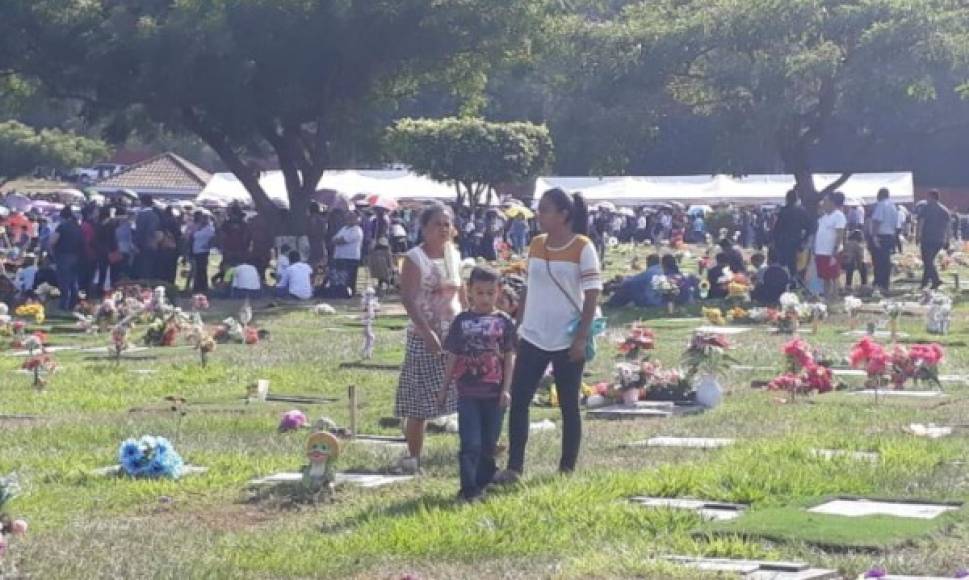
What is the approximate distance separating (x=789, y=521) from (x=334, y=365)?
10604 millimetres

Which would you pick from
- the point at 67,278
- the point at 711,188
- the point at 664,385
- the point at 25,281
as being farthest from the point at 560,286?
the point at 711,188

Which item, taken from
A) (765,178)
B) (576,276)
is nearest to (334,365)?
(576,276)

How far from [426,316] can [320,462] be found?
1234 mm

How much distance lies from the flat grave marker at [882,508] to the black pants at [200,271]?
25065 millimetres

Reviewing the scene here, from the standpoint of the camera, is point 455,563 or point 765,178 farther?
point 765,178

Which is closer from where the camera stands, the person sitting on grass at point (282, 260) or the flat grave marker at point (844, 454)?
the flat grave marker at point (844, 454)

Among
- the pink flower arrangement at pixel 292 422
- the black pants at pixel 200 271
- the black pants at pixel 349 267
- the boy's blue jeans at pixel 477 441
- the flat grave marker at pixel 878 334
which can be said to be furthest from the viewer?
the black pants at pixel 200 271

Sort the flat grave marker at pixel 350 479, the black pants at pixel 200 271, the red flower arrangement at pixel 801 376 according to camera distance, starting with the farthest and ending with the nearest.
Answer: the black pants at pixel 200 271 < the red flower arrangement at pixel 801 376 < the flat grave marker at pixel 350 479

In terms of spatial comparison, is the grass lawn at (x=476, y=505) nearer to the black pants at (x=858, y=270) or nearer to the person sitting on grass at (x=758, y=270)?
the person sitting on grass at (x=758, y=270)

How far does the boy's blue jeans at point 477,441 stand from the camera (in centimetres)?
1046

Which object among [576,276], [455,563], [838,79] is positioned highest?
[838,79]

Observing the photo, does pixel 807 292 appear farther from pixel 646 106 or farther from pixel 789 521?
pixel 789 521

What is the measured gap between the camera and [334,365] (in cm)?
1958

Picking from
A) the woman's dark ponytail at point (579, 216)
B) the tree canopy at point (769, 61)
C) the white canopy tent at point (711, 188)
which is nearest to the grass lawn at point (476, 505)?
the woman's dark ponytail at point (579, 216)
